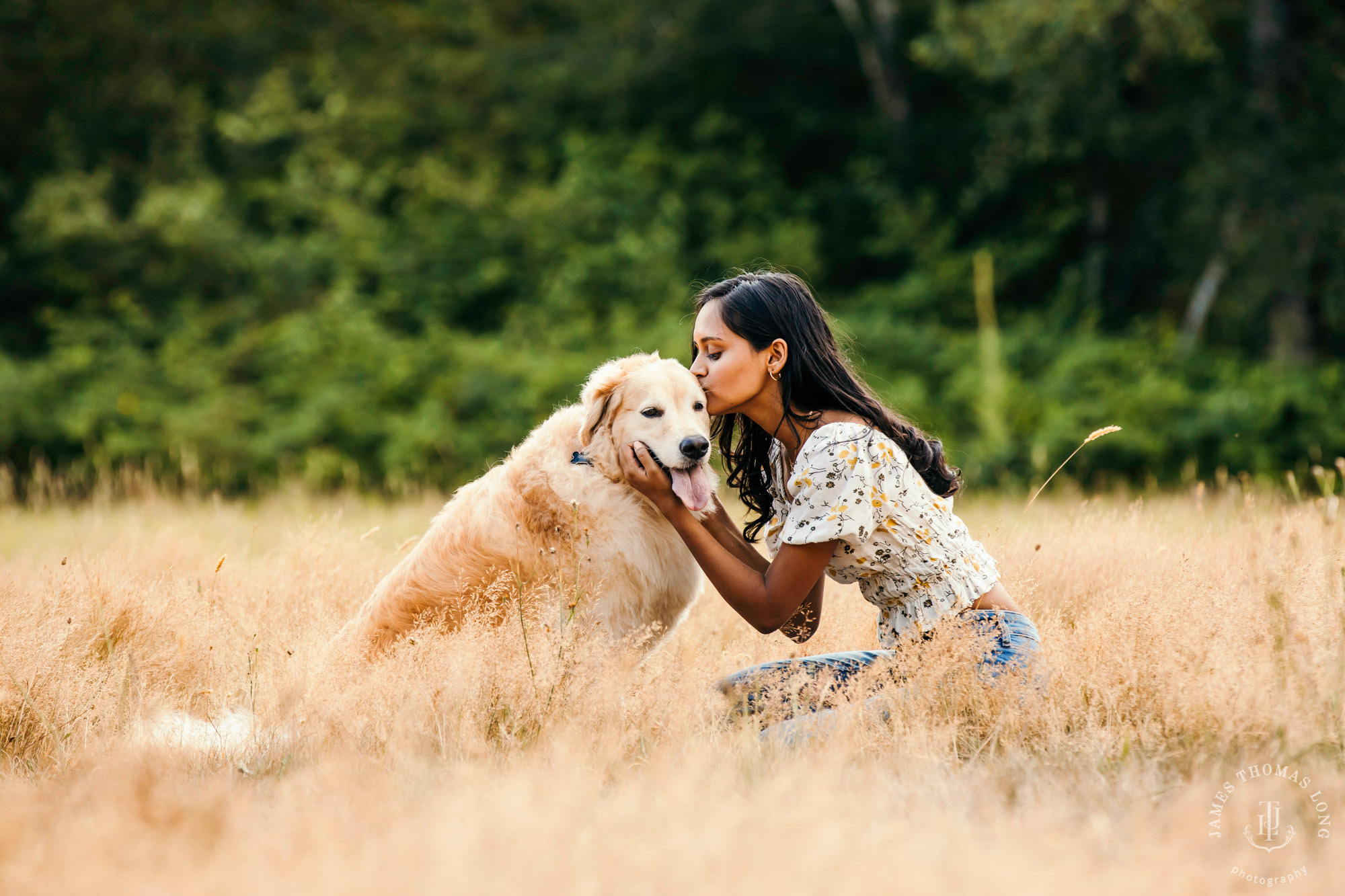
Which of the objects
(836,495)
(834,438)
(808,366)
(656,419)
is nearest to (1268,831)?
(836,495)

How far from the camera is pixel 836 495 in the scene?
2648 mm

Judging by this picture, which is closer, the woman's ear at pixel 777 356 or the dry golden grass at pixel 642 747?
the dry golden grass at pixel 642 747

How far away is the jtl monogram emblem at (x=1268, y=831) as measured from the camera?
6.39 feet

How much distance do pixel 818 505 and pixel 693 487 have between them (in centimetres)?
49

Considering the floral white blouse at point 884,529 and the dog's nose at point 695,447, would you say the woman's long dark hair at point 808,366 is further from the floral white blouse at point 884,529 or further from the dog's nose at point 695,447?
the dog's nose at point 695,447

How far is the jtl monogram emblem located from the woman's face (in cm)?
166

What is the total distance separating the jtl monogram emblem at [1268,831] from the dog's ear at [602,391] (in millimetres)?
2040

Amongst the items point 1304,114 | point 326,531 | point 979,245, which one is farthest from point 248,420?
point 1304,114

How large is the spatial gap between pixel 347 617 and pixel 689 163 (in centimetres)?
1067

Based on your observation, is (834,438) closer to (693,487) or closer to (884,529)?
(884,529)

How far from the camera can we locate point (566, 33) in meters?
14.2

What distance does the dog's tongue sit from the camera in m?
2.98

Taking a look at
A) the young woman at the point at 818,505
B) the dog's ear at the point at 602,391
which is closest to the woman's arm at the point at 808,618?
the young woman at the point at 818,505

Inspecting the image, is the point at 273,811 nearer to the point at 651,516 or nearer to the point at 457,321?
the point at 651,516
